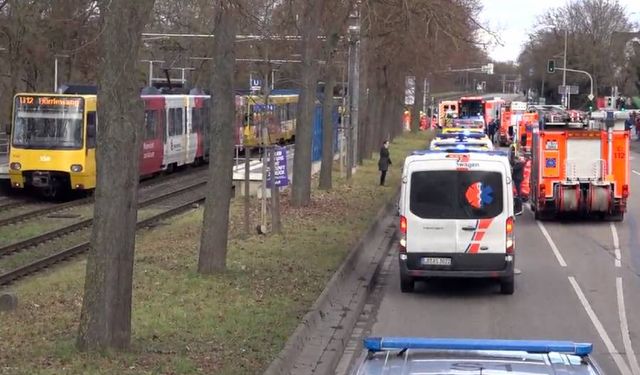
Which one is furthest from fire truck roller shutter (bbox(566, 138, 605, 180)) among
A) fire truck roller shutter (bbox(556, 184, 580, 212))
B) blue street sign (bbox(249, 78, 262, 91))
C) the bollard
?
the bollard

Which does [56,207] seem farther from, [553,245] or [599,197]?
[599,197]

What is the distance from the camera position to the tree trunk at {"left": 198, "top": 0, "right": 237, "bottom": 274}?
14.5 metres

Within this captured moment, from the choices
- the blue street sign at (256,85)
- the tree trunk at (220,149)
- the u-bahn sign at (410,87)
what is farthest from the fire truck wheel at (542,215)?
the u-bahn sign at (410,87)

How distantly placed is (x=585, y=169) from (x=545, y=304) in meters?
11.3

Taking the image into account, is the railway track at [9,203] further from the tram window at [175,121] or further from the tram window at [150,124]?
the tram window at [175,121]

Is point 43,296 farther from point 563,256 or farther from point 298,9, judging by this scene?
point 298,9

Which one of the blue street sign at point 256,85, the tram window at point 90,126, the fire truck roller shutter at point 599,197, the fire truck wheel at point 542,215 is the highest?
the blue street sign at point 256,85

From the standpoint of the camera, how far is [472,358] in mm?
4270

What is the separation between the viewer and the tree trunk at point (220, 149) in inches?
571

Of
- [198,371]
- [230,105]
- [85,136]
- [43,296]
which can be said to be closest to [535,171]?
[85,136]

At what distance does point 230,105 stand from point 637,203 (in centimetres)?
1991

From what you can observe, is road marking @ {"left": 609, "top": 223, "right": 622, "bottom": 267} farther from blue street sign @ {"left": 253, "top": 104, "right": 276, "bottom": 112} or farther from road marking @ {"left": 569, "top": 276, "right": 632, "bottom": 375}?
blue street sign @ {"left": 253, "top": 104, "right": 276, "bottom": 112}

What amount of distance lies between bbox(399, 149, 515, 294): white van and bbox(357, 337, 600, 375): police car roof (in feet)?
36.9

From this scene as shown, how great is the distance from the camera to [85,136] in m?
30.0
